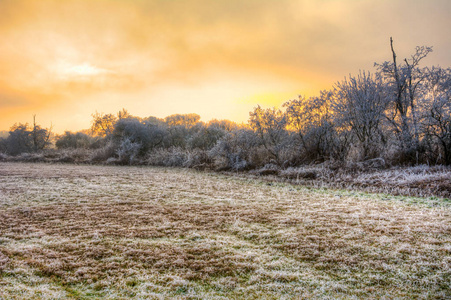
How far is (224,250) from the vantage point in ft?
12.0

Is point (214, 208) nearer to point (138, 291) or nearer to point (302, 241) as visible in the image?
point (302, 241)

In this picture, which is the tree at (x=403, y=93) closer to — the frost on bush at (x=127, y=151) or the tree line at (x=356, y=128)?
the tree line at (x=356, y=128)

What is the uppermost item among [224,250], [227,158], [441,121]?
[441,121]

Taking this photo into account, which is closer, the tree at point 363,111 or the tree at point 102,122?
the tree at point 363,111

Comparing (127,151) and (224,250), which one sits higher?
(127,151)

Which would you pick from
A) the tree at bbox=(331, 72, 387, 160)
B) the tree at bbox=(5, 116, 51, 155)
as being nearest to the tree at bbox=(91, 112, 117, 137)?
the tree at bbox=(5, 116, 51, 155)

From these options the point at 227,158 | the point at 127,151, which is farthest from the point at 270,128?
the point at 127,151

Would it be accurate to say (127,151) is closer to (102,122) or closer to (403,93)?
(102,122)

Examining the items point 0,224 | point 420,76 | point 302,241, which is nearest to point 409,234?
point 302,241

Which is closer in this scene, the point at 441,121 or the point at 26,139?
the point at 441,121

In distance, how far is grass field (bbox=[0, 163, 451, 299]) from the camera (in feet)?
8.94

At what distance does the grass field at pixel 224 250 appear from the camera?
2725 mm

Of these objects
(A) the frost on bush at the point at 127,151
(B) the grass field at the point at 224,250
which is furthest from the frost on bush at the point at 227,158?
(B) the grass field at the point at 224,250

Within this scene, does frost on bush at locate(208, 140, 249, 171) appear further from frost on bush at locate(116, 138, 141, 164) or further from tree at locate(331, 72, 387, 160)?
frost on bush at locate(116, 138, 141, 164)
